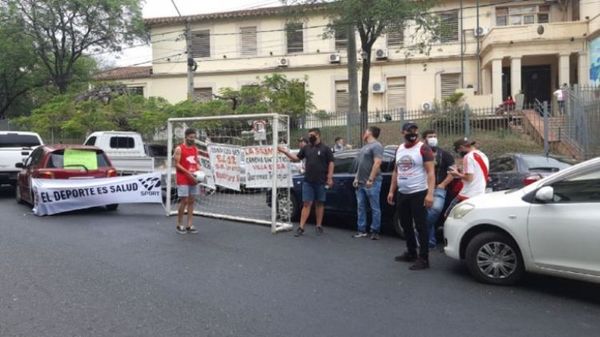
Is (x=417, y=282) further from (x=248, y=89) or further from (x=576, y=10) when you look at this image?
Result: (x=576, y=10)

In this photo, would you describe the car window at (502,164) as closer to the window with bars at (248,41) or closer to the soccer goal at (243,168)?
the soccer goal at (243,168)

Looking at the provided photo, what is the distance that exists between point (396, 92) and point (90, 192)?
21.6 meters

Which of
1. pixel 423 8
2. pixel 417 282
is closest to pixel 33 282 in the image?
pixel 417 282

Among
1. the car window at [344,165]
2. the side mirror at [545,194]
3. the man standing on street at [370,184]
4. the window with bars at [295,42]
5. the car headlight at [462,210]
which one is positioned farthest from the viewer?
Answer: the window with bars at [295,42]

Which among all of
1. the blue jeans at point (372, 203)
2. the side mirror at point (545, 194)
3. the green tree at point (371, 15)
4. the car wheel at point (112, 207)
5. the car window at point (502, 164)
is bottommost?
the car wheel at point (112, 207)

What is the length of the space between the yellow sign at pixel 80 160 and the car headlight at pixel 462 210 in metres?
8.21

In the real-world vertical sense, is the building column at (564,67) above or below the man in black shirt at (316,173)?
above

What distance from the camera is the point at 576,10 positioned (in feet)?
88.9

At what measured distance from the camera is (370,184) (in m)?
8.62

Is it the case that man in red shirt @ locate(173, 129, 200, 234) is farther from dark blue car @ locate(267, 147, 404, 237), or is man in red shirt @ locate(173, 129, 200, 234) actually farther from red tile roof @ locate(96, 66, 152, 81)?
red tile roof @ locate(96, 66, 152, 81)

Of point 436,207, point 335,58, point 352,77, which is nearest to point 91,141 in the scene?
point 352,77

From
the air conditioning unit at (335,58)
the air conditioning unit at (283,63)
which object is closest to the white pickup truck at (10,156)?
the air conditioning unit at (283,63)

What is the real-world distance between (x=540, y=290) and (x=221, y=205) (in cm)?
689

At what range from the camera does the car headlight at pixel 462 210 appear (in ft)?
21.2
